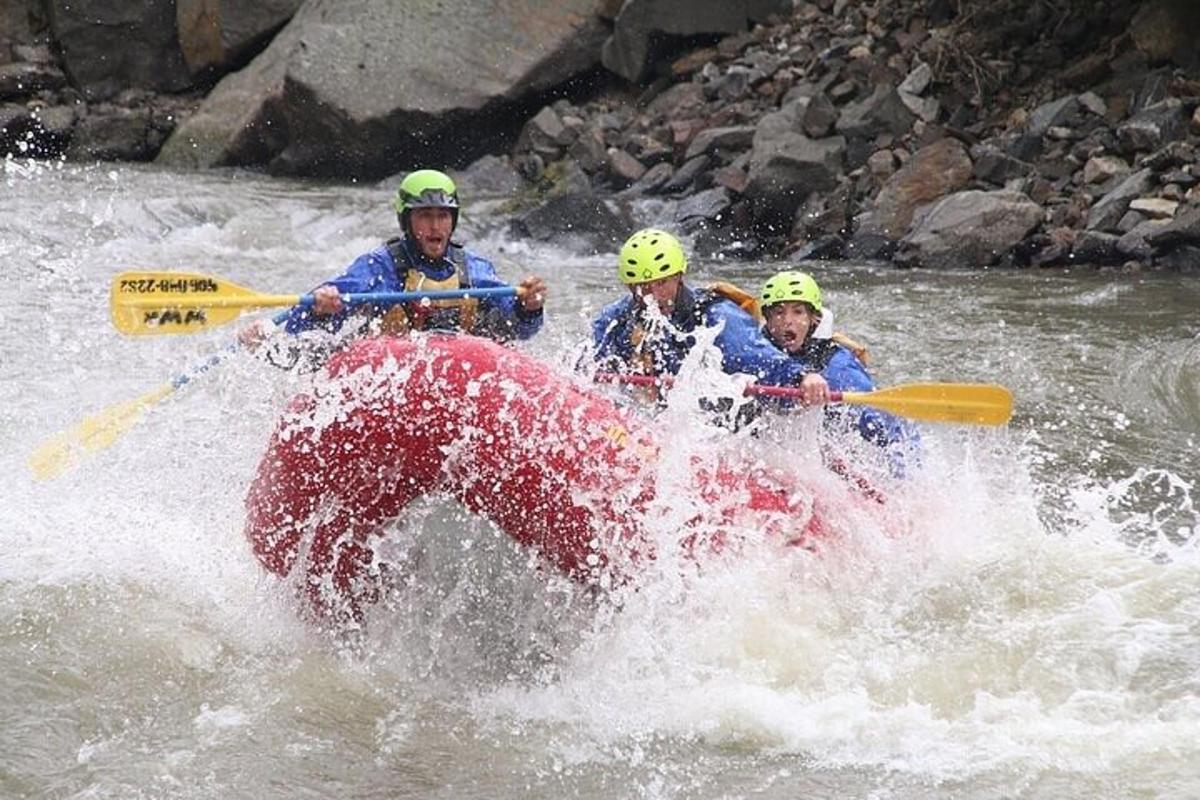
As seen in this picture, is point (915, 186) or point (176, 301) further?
point (915, 186)

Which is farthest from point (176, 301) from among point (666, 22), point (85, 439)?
point (666, 22)

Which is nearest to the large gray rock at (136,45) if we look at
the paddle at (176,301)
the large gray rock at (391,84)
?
the large gray rock at (391,84)

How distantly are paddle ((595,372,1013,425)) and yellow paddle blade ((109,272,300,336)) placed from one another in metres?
1.55

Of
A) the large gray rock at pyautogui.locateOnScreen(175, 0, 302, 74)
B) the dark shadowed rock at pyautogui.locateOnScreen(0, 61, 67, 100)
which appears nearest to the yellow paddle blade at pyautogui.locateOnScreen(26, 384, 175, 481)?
the large gray rock at pyautogui.locateOnScreen(175, 0, 302, 74)

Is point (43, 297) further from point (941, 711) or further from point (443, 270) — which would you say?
point (941, 711)

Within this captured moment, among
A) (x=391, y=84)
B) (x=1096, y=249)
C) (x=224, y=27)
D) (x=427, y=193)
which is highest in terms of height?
(x=224, y=27)

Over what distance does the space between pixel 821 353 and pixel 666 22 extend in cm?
1013

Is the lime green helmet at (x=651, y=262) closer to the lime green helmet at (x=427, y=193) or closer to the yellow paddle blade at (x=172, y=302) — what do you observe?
the lime green helmet at (x=427, y=193)

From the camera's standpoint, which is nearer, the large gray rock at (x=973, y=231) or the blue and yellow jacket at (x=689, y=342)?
the blue and yellow jacket at (x=689, y=342)

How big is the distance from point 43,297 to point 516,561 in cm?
663

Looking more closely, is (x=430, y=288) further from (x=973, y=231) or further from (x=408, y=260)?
(x=973, y=231)

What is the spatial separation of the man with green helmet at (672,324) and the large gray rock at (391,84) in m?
9.40

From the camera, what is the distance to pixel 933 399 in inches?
231

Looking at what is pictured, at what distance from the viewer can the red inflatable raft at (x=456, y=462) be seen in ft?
15.6
